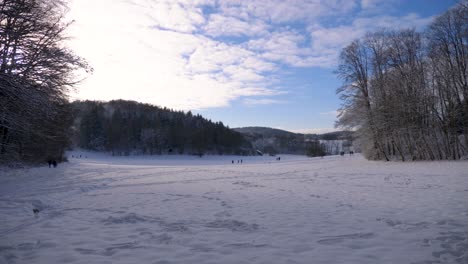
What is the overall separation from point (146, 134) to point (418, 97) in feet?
294

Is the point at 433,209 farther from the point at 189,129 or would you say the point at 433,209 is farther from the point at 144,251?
the point at 189,129

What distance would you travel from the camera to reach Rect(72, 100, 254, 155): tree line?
99.8 meters

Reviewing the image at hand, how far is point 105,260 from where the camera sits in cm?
499

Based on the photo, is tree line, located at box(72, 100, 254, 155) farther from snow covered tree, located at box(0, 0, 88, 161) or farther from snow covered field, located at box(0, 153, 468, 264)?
snow covered field, located at box(0, 153, 468, 264)

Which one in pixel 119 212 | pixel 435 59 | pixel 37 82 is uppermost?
pixel 435 59

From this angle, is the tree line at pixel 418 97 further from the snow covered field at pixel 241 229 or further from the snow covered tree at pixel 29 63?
the snow covered tree at pixel 29 63

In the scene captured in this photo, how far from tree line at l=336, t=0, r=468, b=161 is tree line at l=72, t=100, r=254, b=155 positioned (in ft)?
262

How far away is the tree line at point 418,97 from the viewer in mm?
27109

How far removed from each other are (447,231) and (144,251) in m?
6.54

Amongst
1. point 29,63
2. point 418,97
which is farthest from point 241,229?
point 418,97

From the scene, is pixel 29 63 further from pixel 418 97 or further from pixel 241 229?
pixel 418 97

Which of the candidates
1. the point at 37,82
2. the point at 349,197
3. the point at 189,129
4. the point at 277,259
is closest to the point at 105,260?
the point at 277,259

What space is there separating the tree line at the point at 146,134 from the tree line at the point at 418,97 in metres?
79.9

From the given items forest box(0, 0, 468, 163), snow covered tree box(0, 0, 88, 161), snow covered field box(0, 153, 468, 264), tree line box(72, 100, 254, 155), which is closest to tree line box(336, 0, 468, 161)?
forest box(0, 0, 468, 163)
